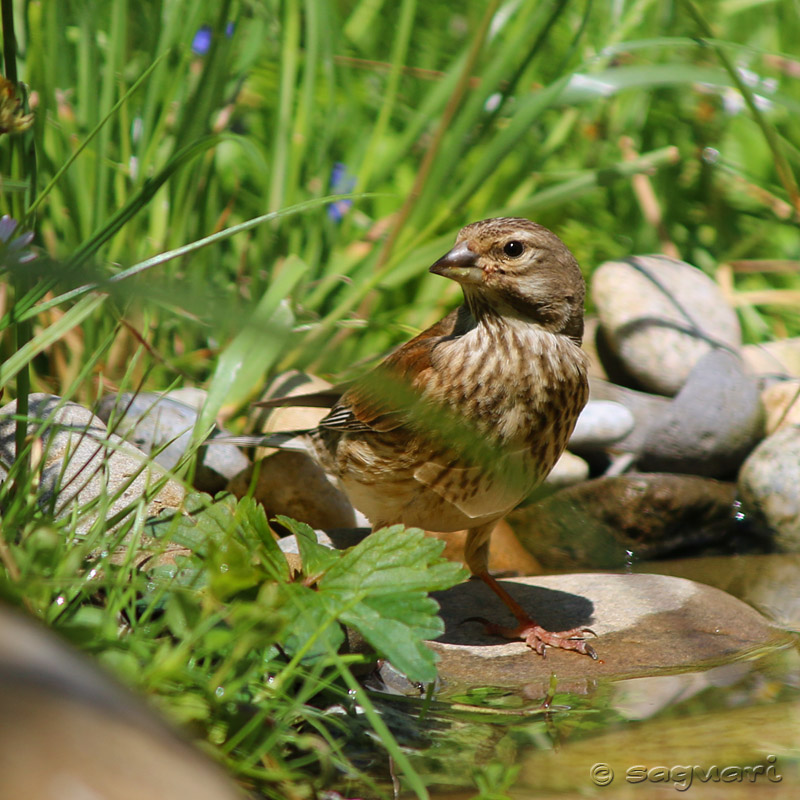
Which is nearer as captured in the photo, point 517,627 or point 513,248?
point 513,248

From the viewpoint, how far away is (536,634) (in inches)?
125

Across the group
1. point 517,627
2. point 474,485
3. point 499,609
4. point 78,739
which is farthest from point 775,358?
point 78,739

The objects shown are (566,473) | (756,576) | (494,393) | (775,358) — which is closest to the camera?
(494,393)

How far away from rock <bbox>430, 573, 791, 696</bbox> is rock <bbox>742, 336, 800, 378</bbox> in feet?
6.90

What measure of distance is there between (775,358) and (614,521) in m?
1.63

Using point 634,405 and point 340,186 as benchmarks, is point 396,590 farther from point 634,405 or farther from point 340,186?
point 340,186

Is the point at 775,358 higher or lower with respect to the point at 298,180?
lower

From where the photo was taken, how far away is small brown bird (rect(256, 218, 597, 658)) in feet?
10.1

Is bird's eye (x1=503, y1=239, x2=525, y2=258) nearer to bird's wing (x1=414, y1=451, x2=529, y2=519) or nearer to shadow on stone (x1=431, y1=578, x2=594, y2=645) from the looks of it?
bird's wing (x1=414, y1=451, x2=529, y2=519)

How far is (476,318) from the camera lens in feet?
10.8

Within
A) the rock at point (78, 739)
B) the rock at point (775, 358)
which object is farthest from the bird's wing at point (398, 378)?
the rock at point (775, 358)

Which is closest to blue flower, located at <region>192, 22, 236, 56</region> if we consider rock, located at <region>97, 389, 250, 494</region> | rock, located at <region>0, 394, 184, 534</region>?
rock, located at <region>97, 389, 250, 494</region>

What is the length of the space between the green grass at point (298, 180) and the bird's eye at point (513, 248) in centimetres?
45

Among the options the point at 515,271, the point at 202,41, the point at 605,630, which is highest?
the point at 202,41
